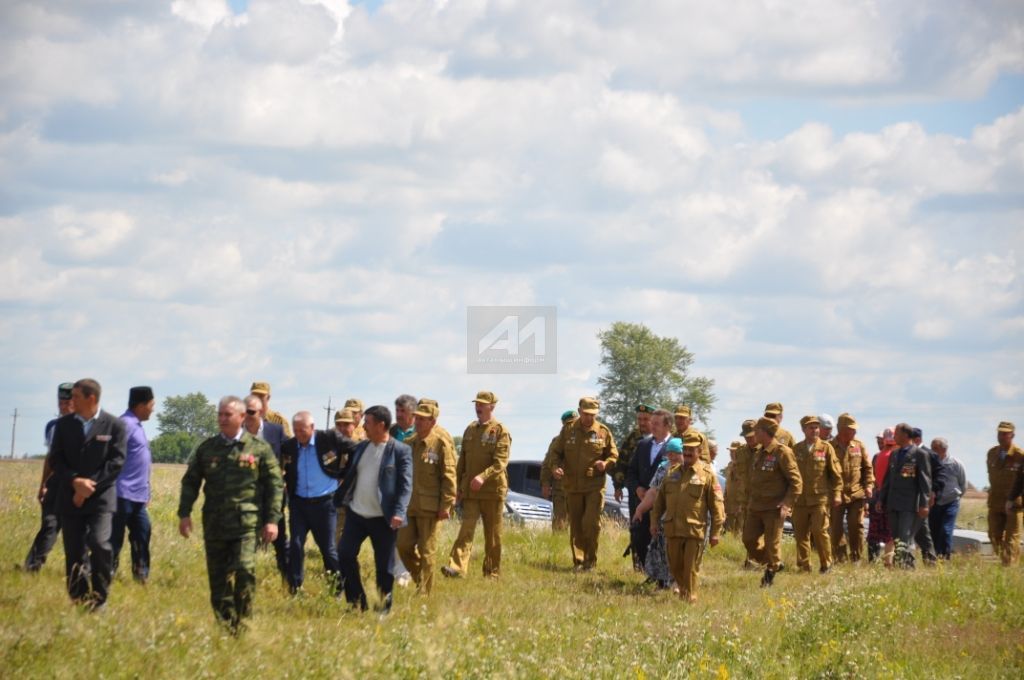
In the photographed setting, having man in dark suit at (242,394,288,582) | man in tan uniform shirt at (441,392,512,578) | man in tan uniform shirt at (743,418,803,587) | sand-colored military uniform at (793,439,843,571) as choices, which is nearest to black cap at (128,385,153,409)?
man in dark suit at (242,394,288,582)

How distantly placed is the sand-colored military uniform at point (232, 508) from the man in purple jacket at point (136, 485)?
187 centimetres

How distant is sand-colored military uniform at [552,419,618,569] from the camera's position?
691 inches

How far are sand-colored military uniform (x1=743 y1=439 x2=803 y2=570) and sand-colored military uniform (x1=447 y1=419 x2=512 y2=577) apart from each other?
323cm

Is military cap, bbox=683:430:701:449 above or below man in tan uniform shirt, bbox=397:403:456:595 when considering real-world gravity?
above

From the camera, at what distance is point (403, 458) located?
41.2ft

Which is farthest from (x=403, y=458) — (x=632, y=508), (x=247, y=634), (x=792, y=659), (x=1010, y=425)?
(x=1010, y=425)

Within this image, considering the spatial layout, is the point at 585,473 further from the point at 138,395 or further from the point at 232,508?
the point at 232,508

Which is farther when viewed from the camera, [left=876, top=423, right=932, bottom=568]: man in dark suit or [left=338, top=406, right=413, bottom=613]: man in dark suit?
[left=876, top=423, right=932, bottom=568]: man in dark suit

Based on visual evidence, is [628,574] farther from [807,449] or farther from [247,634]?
[247,634]

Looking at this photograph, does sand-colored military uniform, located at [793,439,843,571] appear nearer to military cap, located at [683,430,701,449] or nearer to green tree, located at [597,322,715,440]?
military cap, located at [683,430,701,449]

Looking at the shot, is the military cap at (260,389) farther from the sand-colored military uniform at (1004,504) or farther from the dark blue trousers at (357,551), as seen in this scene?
the sand-colored military uniform at (1004,504)

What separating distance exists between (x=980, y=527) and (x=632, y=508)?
34259 millimetres

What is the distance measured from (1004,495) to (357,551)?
11476 millimetres

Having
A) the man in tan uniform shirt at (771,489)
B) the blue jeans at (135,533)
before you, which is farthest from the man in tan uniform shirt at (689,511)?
the blue jeans at (135,533)
